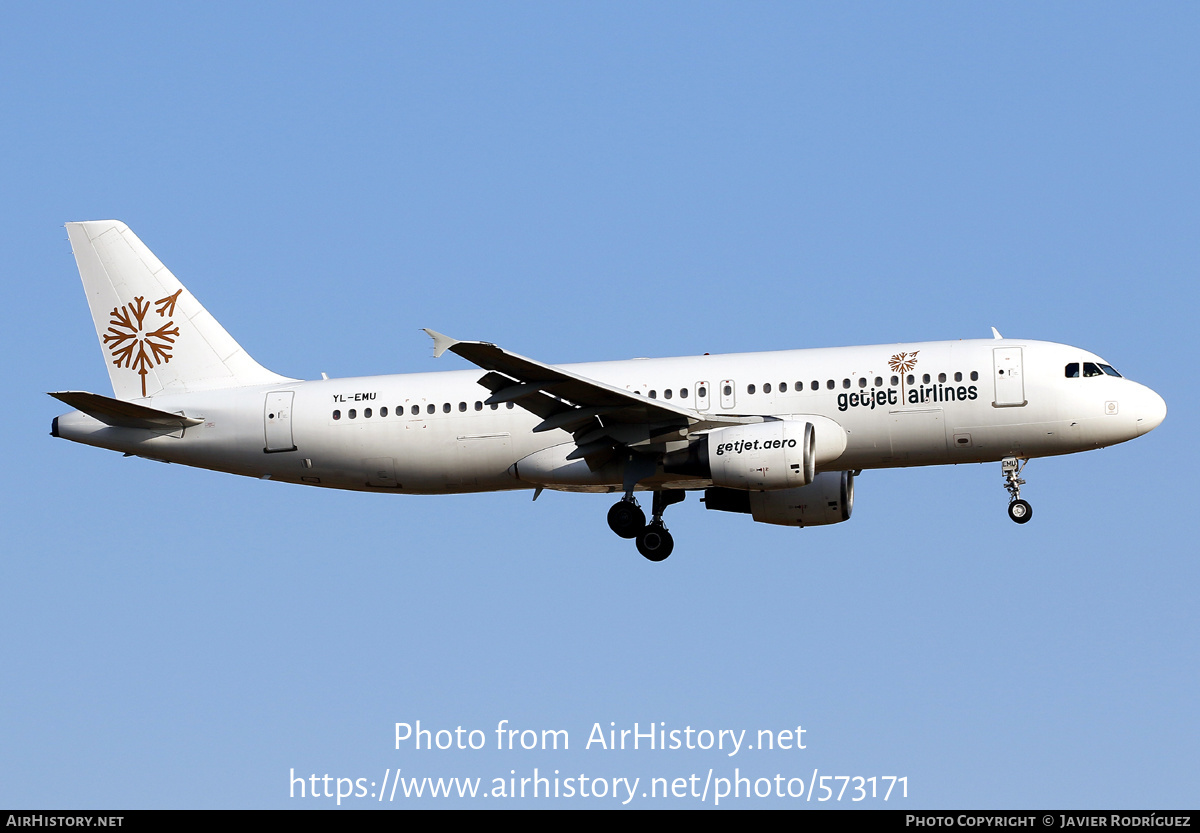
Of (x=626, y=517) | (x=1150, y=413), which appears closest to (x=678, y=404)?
(x=626, y=517)

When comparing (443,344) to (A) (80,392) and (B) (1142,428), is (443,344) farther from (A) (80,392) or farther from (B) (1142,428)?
(B) (1142,428)

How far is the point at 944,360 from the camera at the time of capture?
34625mm

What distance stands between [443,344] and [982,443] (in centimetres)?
1233

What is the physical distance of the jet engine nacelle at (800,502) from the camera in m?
37.5

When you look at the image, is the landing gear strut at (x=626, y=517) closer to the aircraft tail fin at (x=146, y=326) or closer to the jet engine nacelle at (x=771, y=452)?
the jet engine nacelle at (x=771, y=452)

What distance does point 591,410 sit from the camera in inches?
1345

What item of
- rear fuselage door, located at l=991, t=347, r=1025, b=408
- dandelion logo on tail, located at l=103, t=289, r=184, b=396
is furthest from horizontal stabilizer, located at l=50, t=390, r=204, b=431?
rear fuselage door, located at l=991, t=347, r=1025, b=408

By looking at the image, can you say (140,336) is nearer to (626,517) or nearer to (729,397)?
(626,517)

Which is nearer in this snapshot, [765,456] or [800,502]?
[765,456]

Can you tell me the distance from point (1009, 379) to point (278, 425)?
16.9 m

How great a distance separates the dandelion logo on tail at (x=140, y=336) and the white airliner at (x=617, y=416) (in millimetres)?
46
